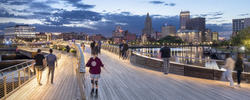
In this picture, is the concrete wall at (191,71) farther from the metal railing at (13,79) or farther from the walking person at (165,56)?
the metal railing at (13,79)

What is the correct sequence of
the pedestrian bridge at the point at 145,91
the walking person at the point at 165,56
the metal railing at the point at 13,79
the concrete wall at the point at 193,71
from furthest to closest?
the walking person at the point at 165,56, the concrete wall at the point at 193,71, the metal railing at the point at 13,79, the pedestrian bridge at the point at 145,91

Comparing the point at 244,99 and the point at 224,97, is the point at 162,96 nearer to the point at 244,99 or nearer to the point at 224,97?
the point at 224,97

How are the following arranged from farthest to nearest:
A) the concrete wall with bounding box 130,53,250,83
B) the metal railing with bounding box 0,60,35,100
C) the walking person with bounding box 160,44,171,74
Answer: the walking person with bounding box 160,44,171,74 < the concrete wall with bounding box 130,53,250,83 < the metal railing with bounding box 0,60,35,100

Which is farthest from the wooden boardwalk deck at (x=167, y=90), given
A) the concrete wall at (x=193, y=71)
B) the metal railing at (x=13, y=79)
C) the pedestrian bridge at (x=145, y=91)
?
the metal railing at (x=13, y=79)

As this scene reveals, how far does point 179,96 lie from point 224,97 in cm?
167

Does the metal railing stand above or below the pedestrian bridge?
above

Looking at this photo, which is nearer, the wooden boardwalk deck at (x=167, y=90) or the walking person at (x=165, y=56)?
the wooden boardwalk deck at (x=167, y=90)

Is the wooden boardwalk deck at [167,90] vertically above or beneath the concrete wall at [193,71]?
beneath

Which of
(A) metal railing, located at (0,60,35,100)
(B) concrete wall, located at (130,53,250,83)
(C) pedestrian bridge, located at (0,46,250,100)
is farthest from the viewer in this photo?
(B) concrete wall, located at (130,53,250,83)

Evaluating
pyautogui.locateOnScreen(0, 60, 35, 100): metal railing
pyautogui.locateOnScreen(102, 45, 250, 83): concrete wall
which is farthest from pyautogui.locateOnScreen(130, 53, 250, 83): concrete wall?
pyautogui.locateOnScreen(0, 60, 35, 100): metal railing

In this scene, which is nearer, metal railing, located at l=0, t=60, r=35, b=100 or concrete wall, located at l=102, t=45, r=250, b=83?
metal railing, located at l=0, t=60, r=35, b=100

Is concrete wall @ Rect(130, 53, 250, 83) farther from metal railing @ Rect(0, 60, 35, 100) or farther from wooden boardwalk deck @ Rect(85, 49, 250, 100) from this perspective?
metal railing @ Rect(0, 60, 35, 100)

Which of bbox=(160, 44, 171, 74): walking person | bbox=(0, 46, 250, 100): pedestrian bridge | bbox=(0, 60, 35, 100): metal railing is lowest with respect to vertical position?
bbox=(0, 46, 250, 100): pedestrian bridge

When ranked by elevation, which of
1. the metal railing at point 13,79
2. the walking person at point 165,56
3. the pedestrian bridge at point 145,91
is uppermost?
the walking person at point 165,56
